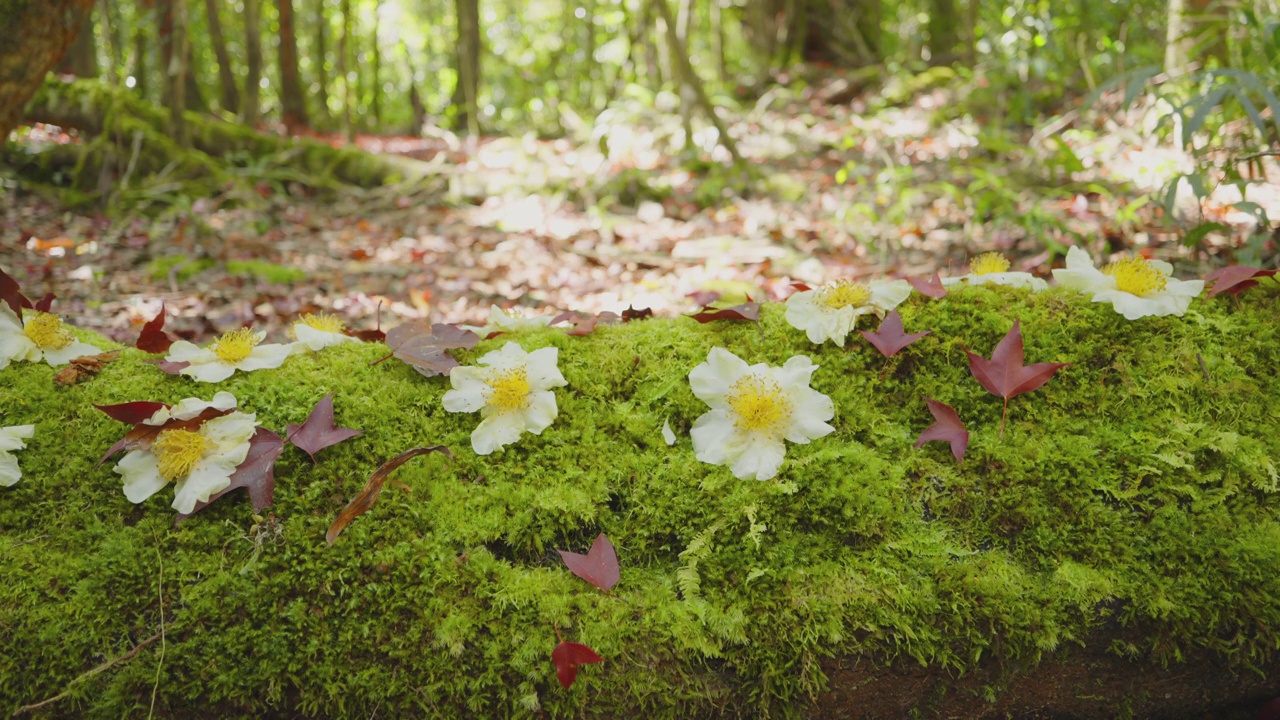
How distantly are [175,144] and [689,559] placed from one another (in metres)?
6.76

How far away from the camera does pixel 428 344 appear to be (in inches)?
68.7

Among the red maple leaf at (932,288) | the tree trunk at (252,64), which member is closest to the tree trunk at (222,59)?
the tree trunk at (252,64)

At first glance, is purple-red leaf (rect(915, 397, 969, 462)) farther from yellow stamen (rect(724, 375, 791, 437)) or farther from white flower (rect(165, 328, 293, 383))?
white flower (rect(165, 328, 293, 383))

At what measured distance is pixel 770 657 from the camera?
130 centimetres

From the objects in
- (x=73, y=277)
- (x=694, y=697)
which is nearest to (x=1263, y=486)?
(x=694, y=697)

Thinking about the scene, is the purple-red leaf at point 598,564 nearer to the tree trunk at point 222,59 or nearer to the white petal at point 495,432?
the white petal at point 495,432

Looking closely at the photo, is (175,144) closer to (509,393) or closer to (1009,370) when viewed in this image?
(509,393)

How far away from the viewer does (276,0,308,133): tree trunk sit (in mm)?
11953

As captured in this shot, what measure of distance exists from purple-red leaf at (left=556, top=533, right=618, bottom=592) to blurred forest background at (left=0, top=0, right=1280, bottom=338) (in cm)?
209

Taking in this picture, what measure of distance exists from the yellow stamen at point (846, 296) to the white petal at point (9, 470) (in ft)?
5.71

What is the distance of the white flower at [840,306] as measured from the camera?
1.73 meters

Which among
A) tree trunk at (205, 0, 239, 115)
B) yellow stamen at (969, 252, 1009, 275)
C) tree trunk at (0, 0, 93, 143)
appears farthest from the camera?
tree trunk at (205, 0, 239, 115)

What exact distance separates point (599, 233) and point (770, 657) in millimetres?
4815

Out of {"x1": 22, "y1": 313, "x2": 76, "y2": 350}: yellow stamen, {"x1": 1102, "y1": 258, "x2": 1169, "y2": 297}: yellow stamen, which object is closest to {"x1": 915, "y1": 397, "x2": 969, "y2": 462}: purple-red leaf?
{"x1": 1102, "y1": 258, "x2": 1169, "y2": 297}: yellow stamen
